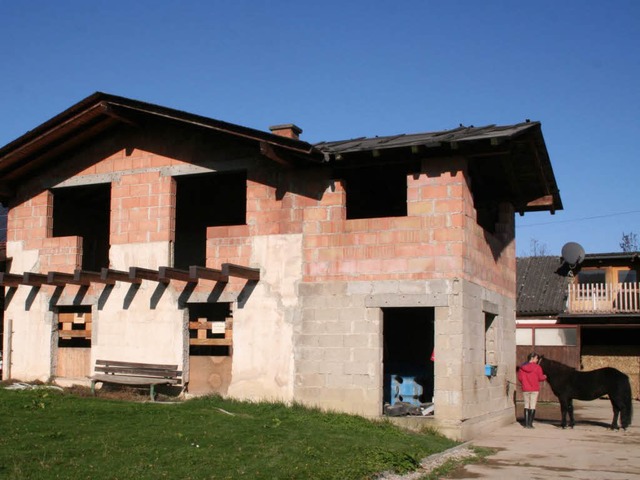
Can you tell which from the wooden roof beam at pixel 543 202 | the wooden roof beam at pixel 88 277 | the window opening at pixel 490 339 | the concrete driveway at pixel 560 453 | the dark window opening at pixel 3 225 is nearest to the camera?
the concrete driveway at pixel 560 453

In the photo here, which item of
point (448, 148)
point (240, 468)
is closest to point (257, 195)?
point (448, 148)

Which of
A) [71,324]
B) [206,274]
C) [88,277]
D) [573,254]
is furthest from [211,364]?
[573,254]

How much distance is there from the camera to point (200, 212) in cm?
2533

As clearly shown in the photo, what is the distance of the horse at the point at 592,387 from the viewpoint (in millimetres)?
19203

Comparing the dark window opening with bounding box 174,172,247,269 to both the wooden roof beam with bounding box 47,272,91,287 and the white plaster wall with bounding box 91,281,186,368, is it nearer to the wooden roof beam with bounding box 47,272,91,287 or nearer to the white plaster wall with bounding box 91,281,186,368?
the white plaster wall with bounding box 91,281,186,368

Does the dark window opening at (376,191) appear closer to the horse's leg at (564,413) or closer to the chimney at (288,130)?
the chimney at (288,130)

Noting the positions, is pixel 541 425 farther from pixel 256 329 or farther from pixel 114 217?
pixel 114 217

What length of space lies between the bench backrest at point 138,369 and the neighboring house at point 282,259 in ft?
0.67

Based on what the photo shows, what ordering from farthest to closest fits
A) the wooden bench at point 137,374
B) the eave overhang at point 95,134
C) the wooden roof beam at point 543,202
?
the wooden roof beam at point 543,202, the wooden bench at point 137,374, the eave overhang at point 95,134

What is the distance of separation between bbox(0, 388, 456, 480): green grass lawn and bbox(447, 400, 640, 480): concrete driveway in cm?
113

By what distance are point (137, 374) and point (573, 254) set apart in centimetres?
2195

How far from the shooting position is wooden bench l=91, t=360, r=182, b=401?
18.2 m

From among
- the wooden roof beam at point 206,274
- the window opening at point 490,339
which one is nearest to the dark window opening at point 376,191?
the wooden roof beam at point 206,274

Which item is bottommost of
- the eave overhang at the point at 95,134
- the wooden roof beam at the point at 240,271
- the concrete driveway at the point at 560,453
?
the concrete driveway at the point at 560,453
